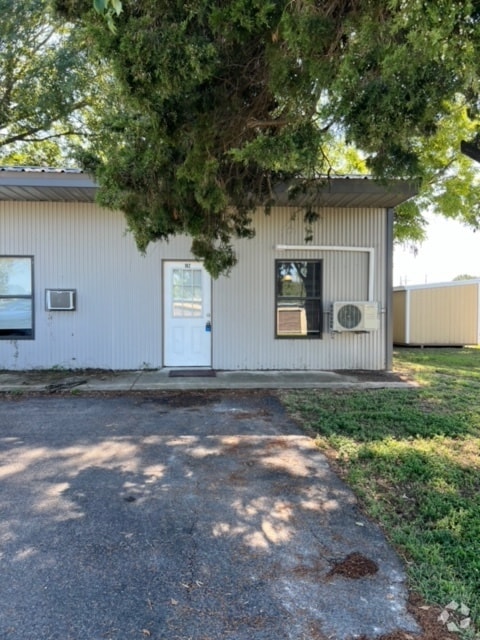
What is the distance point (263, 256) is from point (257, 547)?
6.36 metres

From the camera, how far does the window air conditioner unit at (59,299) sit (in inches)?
315

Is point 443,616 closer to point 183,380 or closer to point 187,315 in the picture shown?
point 183,380

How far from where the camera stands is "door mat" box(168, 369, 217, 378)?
7715 millimetres

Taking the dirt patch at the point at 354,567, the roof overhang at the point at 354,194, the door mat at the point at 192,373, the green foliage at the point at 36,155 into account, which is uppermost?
Answer: the green foliage at the point at 36,155

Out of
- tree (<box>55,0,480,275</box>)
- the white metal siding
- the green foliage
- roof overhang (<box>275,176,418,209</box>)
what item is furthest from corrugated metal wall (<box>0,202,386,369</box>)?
the green foliage

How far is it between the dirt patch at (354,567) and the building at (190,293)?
600 centimetres

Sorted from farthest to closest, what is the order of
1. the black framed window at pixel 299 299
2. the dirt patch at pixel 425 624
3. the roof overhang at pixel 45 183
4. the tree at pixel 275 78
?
the black framed window at pixel 299 299, the roof overhang at pixel 45 183, the tree at pixel 275 78, the dirt patch at pixel 425 624

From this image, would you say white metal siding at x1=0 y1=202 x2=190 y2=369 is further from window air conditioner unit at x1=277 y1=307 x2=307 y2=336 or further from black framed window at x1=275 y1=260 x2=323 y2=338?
window air conditioner unit at x1=277 y1=307 x2=307 y2=336

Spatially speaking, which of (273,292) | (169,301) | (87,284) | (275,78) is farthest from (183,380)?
(275,78)

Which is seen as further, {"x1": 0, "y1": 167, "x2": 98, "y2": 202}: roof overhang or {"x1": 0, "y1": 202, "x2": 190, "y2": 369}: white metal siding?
{"x1": 0, "y1": 202, "x2": 190, "y2": 369}: white metal siding

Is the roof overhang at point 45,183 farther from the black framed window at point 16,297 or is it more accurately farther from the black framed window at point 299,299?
the black framed window at point 299,299

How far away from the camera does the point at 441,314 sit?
568 inches

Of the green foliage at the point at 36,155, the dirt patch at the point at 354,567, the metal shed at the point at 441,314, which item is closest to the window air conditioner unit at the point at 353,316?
the dirt patch at the point at 354,567

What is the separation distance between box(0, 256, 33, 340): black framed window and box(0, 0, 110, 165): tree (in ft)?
14.5
